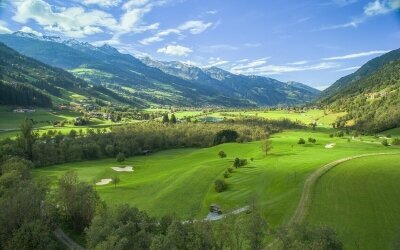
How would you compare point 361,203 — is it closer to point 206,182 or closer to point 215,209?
point 215,209

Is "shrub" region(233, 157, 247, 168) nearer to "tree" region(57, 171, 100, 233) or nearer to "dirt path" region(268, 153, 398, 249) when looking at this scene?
"dirt path" region(268, 153, 398, 249)

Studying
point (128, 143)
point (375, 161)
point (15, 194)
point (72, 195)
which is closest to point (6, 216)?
point (15, 194)

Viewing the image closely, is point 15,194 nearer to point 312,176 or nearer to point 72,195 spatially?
point 72,195

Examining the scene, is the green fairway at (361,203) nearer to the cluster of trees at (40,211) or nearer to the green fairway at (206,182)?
the green fairway at (206,182)

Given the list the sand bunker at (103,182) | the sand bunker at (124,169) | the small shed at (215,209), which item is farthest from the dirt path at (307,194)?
the sand bunker at (124,169)

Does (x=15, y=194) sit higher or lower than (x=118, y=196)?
higher

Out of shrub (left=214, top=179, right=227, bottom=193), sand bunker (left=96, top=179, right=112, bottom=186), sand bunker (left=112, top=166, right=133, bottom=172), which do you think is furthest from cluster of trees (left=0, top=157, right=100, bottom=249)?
sand bunker (left=112, top=166, right=133, bottom=172)
